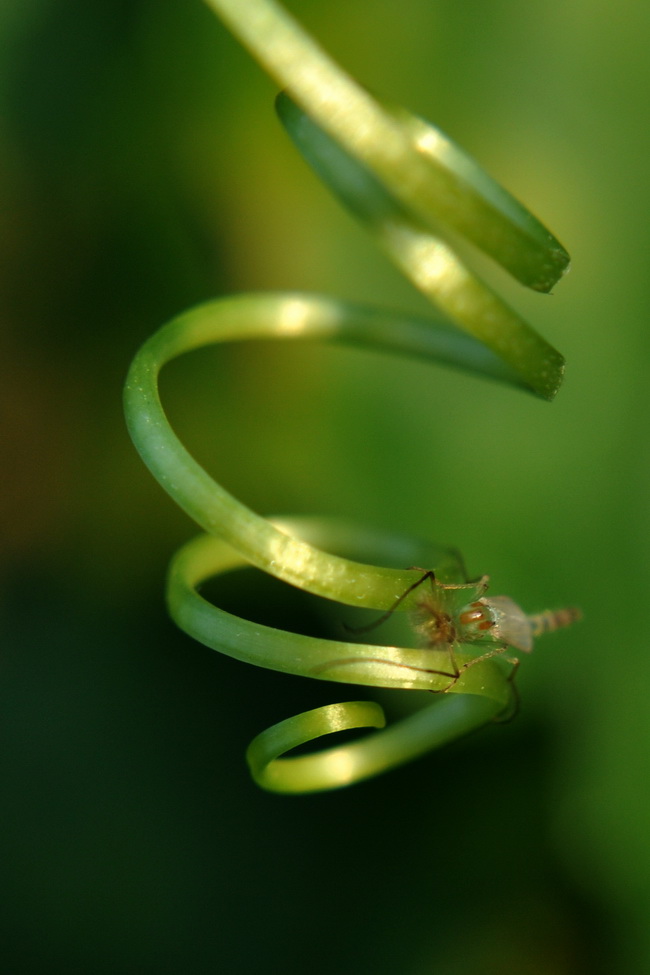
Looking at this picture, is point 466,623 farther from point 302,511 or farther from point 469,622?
point 302,511

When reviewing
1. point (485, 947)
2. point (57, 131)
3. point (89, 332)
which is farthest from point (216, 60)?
point (485, 947)

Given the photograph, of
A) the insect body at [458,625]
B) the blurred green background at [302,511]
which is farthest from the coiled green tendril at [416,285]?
the blurred green background at [302,511]

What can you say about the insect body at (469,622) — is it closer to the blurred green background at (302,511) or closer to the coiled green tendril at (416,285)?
the coiled green tendril at (416,285)

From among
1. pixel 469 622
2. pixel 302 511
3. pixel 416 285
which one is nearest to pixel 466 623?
pixel 469 622

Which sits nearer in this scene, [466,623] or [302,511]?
[466,623]

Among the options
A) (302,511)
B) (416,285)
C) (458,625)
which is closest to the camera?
(416,285)

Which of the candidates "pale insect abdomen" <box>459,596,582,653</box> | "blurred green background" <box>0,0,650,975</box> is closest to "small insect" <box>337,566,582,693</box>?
"pale insect abdomen" <box>459,596,582,653</box>

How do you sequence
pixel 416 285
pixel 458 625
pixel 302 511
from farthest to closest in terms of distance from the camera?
pixel 302 511 → pixel 458 625 → pixel 416 285

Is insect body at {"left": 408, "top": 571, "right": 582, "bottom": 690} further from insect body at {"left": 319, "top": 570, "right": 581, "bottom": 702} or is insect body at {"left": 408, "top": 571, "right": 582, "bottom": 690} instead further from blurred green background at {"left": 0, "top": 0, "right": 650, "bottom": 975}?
blurred green background at {"left": 0, "top": 0, "right": 650, "bottom": 975}
